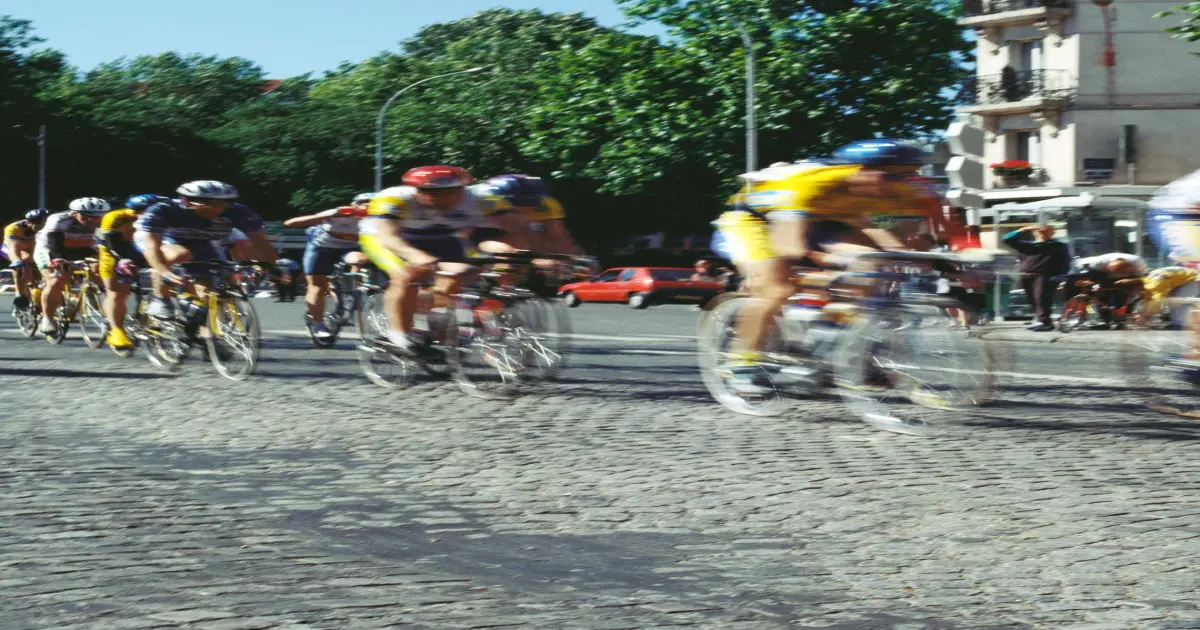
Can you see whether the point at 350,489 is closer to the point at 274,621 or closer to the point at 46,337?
the point at 274,621

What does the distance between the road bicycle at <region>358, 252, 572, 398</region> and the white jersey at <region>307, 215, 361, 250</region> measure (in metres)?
3.94

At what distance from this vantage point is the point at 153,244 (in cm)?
1195

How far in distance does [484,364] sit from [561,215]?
1608mm

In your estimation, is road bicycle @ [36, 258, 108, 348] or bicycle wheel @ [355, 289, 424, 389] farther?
road bicycle @ [36, 258, 108, 348]

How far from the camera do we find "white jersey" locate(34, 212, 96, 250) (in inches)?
619

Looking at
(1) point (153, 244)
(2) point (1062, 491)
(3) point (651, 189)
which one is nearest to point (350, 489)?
(2) point (1062, 491)

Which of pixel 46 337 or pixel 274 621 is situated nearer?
pixel 274 621

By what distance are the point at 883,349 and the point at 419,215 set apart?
345cm

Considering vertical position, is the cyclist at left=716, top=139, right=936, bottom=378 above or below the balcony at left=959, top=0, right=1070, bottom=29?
below

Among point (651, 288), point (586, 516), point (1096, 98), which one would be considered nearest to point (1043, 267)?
point (586, 516)

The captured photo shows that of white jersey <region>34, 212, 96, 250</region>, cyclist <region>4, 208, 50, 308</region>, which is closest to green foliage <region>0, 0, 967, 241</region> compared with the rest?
cyclist <region>4, 208, 50, 308</region>

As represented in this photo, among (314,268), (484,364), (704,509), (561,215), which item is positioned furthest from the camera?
A: (314,268)

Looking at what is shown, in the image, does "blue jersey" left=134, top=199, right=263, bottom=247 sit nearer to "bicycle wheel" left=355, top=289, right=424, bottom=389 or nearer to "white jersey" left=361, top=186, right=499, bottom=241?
"bicycle wheel" left=355, top=289, right=424, bottom=389

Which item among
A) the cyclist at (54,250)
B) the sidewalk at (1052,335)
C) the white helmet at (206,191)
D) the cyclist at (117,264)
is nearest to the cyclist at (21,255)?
the cyclist at (54,250)
